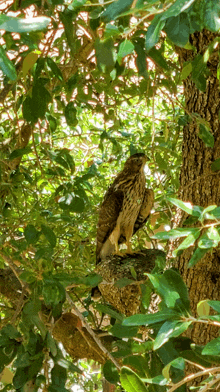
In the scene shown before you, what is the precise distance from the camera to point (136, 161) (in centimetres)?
318

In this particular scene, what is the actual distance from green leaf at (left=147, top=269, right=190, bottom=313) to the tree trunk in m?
0.71

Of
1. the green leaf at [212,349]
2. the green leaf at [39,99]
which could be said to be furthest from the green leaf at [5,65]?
the green leaf at [39,99]

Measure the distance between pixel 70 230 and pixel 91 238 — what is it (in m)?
0.32

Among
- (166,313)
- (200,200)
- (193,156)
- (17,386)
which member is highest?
(193,156)

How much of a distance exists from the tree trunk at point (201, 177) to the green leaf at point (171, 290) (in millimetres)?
711

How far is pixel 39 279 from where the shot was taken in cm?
179

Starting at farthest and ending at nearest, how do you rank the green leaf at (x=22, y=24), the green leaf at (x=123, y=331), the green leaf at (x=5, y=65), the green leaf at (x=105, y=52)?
1. the green leaf at (x=123, y=331)
2. the green leaf at (x=105, y=52)
3. the green leaf at (x=5, y=65)
4. the green leaf at (x=22, y=24)

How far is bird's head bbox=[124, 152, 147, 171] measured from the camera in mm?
3141

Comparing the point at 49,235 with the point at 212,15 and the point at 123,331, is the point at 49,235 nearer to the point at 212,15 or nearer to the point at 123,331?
the point at 123,331

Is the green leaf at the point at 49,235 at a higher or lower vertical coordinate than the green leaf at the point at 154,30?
lower

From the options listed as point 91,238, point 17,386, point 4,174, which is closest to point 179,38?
point 17,386

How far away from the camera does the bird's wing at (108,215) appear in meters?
3.13

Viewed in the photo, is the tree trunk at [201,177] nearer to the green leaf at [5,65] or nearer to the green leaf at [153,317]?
the green leaf at [153,317]

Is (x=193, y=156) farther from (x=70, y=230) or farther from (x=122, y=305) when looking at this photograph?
(x=70, y=230)
